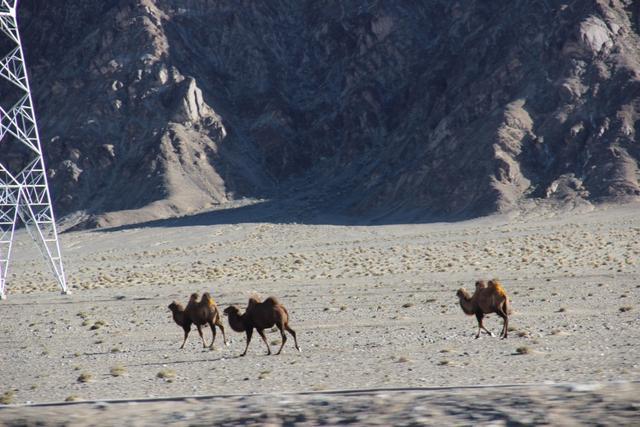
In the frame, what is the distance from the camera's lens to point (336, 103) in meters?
101

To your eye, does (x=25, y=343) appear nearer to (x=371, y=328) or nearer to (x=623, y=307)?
(x=371, y=328)

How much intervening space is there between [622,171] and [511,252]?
27.3m

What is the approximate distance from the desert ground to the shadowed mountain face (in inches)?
915

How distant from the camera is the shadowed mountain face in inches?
2985

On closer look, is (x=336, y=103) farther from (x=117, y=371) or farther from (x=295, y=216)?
(x=117, y=371)

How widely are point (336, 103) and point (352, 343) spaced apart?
8383cm

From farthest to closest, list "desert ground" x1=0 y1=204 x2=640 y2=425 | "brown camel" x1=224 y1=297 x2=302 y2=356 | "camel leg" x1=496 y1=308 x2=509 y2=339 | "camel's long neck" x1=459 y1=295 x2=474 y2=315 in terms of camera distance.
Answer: "camel's long neck" x1=459 y1=295 x2=474 y2=315 < "camel leg" x1=496 y1=308 x2=509 y2=339 < "brown camel" x1=224 y1=297 x2=302 y2=356 < "desert ground" x1=0 y1=204 x2=640 y2=425

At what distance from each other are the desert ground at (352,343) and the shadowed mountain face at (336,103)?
23230 millimetres

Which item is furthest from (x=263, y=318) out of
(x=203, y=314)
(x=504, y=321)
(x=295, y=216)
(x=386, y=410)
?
(x=295, y=216)

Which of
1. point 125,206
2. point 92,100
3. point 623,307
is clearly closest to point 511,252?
point 623,307

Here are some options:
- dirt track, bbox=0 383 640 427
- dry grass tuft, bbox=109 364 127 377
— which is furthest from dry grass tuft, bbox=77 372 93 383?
dirt track, bbox=0 383 640 427

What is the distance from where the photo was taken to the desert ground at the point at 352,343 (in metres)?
7.31

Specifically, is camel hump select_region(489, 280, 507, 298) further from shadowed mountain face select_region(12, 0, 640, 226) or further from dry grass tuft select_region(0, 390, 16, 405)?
shadowed mountain face select_region(12, 0, 640, 226)

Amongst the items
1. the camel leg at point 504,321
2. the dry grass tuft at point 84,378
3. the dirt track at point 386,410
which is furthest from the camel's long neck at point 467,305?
the dirt track at point 386,410
